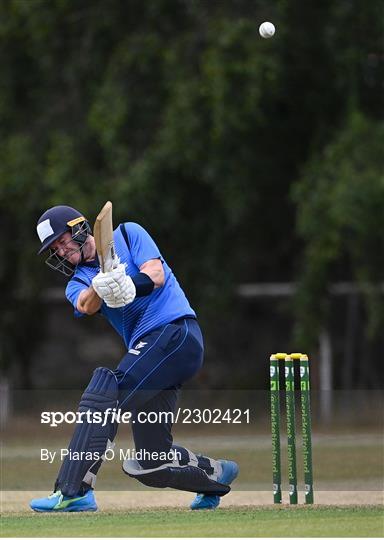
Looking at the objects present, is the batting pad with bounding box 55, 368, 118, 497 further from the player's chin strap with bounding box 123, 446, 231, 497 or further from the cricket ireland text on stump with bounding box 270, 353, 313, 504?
the cricket ireland text on stump with bounding box 270, 353, 313, 504

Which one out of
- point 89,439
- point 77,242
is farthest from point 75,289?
point 89,439

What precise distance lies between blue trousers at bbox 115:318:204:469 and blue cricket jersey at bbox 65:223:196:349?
0.23ft

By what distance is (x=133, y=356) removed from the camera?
722cm

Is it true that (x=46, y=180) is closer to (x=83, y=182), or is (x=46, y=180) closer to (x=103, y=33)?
(x=83, y=182)

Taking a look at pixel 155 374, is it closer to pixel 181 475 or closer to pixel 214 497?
pixel 181 475

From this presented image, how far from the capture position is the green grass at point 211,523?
6.38 metres

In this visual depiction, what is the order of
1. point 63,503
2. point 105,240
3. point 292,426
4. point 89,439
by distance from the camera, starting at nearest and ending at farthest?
point 105,240 < point 89,439 < point 63,503 < point 292,426

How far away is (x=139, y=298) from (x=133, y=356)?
0.32 m

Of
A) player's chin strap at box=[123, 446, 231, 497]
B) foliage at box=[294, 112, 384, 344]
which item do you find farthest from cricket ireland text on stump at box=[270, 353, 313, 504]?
foliage at box=[294, 112, 384, 344]

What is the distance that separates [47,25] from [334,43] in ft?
12.0

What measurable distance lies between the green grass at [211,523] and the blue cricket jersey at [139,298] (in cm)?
99

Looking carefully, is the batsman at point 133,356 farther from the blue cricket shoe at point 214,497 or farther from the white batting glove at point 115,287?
the blue cricket shoe at point 214,497

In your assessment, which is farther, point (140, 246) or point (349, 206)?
point (349, 206)

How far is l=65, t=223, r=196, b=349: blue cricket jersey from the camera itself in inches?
286
